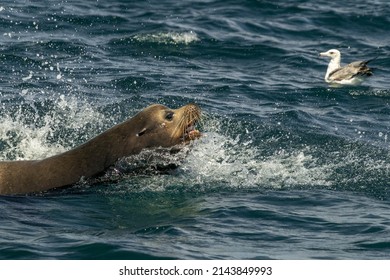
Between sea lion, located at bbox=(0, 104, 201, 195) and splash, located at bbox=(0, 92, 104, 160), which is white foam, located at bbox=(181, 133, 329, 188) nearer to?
sea lion, located at bbox=(0, 104, 201, 195)

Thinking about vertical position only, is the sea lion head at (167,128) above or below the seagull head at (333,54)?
below

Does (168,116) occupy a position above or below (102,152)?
above

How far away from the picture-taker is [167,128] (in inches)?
496

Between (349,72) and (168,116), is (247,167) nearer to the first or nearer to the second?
(168,116)

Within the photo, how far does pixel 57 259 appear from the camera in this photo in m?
9.67

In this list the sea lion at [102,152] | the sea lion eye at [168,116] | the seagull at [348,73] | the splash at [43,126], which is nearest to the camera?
the sea lion at [102,152]

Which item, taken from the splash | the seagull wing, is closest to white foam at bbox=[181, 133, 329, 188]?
the splash

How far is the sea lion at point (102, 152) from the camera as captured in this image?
40.4 ft

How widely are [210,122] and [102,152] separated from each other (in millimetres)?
4182

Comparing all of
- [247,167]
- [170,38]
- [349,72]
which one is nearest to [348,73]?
[349,72]

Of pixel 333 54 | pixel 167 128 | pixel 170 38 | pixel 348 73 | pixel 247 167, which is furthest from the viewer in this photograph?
pixel 170 38

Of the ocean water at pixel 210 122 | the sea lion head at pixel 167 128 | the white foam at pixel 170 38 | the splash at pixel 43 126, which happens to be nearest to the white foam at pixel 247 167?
the ocean water at pixel 210 122

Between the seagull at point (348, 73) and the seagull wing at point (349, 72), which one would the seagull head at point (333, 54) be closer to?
the seagull at point (348, 73)

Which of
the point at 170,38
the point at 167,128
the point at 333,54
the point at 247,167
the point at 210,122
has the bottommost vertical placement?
the point at 247,167
